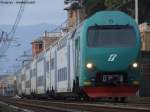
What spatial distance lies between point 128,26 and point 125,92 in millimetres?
2816

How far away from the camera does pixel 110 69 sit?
24500 mm

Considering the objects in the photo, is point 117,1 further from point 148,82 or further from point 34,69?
point 148,82

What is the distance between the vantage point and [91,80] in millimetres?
24609

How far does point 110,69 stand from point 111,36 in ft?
4.92

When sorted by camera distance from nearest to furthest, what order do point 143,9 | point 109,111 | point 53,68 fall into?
point 109,111 → point 53,68 → point 143,9

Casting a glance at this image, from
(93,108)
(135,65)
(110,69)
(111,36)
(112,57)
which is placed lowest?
(93,108)

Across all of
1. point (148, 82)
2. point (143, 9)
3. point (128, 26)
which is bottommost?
point (148, 82)

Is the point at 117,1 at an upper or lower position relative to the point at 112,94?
upper

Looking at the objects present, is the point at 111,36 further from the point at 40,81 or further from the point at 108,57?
the point at 40,81

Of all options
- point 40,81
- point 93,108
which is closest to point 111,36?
point 93,108

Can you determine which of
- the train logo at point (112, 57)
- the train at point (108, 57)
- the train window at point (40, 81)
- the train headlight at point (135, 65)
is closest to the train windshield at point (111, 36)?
the train at point (108, 57)

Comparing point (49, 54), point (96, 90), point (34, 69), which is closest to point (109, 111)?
point (96, 90)

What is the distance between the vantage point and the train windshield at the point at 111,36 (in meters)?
25.0

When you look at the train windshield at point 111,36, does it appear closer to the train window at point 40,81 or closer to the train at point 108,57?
the train at point 108,57
